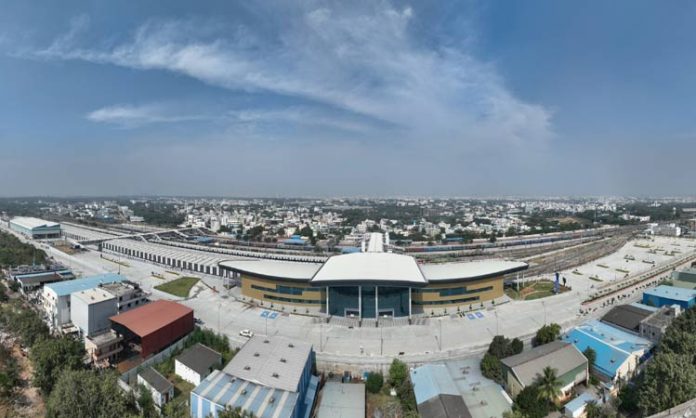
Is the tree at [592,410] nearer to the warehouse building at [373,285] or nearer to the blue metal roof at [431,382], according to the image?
the blue metal roof at [431,382]

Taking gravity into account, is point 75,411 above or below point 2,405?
above

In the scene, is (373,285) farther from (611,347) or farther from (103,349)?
(103,349)

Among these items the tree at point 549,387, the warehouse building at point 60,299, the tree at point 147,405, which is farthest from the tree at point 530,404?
the warehouse building at point 60,299

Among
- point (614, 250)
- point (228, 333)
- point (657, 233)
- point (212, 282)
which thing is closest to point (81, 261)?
point (212, 282)

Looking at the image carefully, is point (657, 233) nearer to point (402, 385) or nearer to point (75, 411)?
point (402, 385)

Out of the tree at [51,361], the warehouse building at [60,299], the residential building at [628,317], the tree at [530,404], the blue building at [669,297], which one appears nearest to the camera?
the tree at [530,404]
